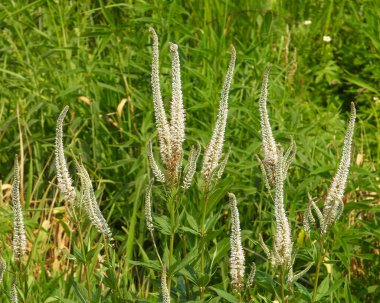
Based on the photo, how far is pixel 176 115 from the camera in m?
2.65

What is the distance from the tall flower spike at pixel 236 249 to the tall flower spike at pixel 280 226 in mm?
106

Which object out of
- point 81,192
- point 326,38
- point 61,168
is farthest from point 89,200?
point 326,38

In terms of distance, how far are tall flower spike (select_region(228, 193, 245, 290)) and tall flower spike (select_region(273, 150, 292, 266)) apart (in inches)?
4.2

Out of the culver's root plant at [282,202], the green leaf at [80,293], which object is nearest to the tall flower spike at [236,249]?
the culver's root plant at [282,202]

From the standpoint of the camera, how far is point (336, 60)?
6.71 metres

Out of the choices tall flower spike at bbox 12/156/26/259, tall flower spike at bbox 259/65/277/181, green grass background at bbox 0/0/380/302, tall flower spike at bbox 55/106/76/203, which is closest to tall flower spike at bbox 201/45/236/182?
tall flower spike at bbox 259/65/277/181

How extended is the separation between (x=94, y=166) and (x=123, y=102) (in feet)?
1.26

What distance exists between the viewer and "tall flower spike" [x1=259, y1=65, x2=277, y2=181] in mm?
2734

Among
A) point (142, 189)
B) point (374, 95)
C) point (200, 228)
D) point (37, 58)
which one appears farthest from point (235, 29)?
point (200, 228)

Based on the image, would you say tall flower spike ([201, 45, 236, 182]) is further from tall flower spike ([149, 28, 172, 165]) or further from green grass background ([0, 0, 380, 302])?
green grass background ([0, 0, 380, 302])

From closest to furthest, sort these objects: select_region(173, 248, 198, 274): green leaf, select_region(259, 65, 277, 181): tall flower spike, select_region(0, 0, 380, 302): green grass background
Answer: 1. select_region(259, 65, 277, 181): tall flower spike
2. select_region(173, 248, 198, 274): green leaf
3. select_region(0, 0, 380, 302): green grass background

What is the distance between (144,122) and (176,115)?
6.23ft

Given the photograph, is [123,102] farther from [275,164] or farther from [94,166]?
[275,164]

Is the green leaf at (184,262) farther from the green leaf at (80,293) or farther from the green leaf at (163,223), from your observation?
the green leaf at (80,293)
